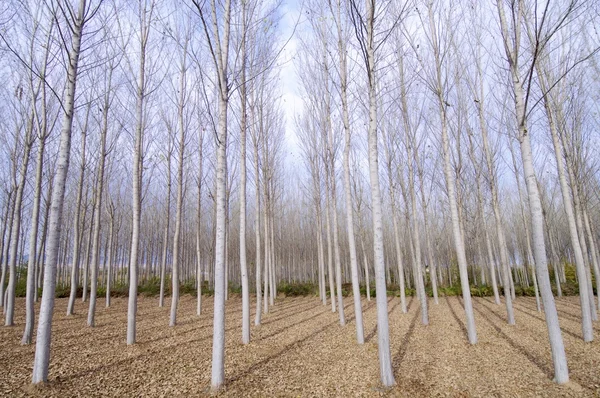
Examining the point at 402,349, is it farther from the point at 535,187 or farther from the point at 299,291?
the point at 299,291

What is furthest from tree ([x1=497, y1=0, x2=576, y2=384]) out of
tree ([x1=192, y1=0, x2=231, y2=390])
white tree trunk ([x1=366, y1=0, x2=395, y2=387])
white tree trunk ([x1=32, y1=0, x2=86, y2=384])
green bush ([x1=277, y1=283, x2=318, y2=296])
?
green bush ([x1=277, y1=283, x2=318, y2=296])

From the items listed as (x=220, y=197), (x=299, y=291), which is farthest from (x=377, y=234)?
(x=299, y=291)

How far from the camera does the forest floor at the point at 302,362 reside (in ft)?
11.5

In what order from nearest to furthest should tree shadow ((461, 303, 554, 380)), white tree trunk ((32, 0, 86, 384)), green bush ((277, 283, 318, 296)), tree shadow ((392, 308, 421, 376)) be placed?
white tree trunk ((32, 0, 86, 384))
tree shadow ((461, 303, 554, 380))
tree shadow ((392, 308, 421, 376))
green bush ((277, 283, 318, 296))

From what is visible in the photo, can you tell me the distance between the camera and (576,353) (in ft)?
15.8

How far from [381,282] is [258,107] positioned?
659cm

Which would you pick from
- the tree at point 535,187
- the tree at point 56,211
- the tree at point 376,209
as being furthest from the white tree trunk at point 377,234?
the tree at point 56,211

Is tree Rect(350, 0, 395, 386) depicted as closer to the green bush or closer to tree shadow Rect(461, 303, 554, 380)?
tree shadow Rect(461, 303, 554, 380)

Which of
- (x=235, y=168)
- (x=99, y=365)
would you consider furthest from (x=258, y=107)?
(x=99, y=365)

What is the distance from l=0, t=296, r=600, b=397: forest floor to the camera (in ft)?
11.5

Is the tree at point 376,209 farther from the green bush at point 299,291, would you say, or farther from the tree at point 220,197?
the green bush at point 299,291

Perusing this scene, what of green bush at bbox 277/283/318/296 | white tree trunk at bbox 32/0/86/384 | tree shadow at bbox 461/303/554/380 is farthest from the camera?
green bush at bbox 277/283/318/296

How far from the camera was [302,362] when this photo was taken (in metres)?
4.62

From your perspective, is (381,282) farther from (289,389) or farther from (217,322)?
(217,322)
